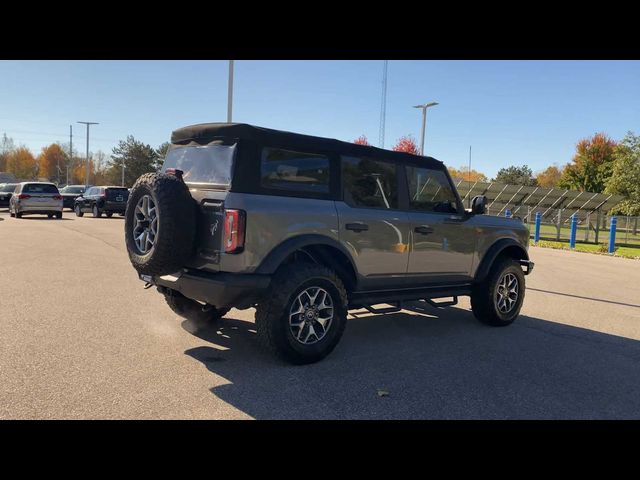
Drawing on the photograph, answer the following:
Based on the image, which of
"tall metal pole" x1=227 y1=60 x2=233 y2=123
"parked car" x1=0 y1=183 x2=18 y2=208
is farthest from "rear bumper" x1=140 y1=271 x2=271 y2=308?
"parked car" x1=0 y1=183 x2=18 y2=208

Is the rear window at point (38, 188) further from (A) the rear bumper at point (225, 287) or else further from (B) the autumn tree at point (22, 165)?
(B) the autumn tree at point (22, 165)

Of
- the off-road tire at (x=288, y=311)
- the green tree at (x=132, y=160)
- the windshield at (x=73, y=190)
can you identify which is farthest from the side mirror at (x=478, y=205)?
the green tree at (x=132, y=160)

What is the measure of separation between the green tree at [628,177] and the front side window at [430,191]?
2979cm

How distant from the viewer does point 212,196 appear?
4.43 meters

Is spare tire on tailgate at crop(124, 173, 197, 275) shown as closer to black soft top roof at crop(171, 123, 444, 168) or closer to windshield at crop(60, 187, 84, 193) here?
black soft top roof at crop(171, 123, 444, 168)

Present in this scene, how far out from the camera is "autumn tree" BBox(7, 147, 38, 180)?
345ft

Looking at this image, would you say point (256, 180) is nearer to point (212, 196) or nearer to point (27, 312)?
point (212, 196)

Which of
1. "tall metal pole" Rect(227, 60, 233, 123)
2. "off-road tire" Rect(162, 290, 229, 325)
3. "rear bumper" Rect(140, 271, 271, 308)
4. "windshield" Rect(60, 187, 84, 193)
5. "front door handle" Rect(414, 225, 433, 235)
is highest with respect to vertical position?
"tall metal pole" Rect(227, 60, 233, 123)

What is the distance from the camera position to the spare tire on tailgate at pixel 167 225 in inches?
169

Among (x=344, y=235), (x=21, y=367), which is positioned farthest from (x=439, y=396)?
(x=21, y=367)

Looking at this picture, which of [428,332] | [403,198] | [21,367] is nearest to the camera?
[21,367]

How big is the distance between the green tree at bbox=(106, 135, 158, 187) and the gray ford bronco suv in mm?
76518
